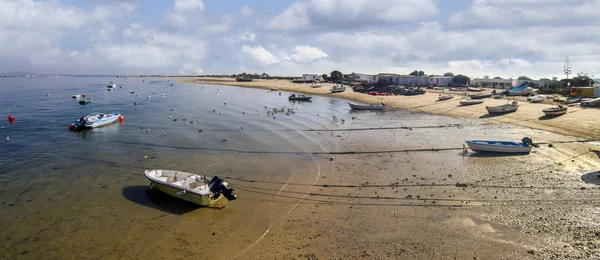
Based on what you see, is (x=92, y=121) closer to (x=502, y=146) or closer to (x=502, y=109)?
(x=502, y=146)

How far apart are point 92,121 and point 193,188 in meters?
28.0

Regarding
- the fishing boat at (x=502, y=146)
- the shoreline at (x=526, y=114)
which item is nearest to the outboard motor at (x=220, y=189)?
the fishing boat at (x=502, y=146)

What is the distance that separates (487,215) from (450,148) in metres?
13.1

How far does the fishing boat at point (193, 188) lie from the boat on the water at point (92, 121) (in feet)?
78.9

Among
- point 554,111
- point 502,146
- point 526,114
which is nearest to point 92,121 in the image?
point 502,146

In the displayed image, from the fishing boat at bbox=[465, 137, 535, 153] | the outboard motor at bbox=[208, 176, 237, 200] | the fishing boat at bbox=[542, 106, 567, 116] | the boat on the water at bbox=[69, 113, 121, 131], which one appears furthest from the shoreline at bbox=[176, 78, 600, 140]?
the boat on the water at bbox=[69, 113, 121, 131]

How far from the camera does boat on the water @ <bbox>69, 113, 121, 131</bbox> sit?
119 ft

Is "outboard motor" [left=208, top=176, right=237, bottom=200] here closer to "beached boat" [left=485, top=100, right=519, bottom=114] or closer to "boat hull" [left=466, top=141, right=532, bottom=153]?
"boat hull" [left=466, top=141, right=532, bottom=153]

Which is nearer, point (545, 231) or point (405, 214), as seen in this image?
point (545, 231)

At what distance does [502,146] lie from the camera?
24828 mm

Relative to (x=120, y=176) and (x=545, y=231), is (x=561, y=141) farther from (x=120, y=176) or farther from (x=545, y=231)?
(x=120, y=176)

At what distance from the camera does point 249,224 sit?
14430 millimetres

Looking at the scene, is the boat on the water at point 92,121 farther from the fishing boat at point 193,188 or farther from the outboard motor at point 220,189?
the outboard motor at point 220,189

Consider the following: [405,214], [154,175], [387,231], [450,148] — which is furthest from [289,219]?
[450,148]
